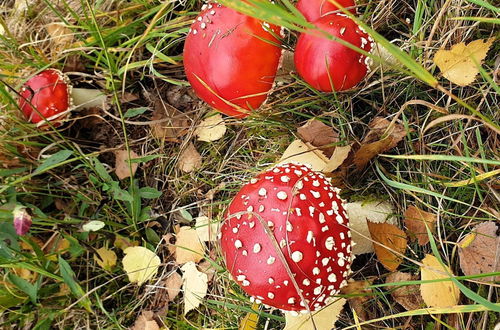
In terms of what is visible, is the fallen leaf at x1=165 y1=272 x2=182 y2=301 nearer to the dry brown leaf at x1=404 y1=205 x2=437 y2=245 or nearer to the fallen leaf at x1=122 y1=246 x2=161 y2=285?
the fallen leaf at x1=122 y1=246 x2=161 y2=285

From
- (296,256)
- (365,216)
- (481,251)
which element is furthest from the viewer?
(365,216)

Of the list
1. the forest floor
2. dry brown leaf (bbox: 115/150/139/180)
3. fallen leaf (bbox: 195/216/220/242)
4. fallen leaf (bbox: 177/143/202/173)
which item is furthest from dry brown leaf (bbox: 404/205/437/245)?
dry brown leaf (bbox: 115/150/139/180)

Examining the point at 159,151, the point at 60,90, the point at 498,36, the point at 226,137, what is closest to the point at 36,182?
the point at 60,90

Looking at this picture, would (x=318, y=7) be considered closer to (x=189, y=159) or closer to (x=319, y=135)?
(x=319, y=135)

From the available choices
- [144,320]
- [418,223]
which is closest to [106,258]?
[144,320]

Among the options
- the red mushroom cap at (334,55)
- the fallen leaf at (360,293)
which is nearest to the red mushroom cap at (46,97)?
the red mushroom cap at (334,55)

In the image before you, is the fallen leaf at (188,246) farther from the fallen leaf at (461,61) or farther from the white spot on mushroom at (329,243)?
the fallen leaf at (461,61)
